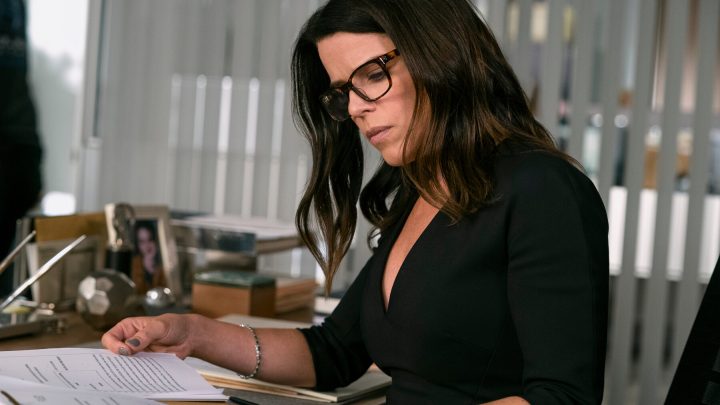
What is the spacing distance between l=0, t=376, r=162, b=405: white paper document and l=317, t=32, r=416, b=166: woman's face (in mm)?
498

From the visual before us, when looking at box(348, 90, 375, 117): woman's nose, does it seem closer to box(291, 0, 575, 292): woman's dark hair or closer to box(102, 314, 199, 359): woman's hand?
box(291, 0, 575, 292): woman's dark hair

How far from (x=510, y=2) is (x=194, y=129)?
4.65 feet

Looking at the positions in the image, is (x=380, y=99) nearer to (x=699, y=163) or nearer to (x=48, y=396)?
(x=48, y=396)

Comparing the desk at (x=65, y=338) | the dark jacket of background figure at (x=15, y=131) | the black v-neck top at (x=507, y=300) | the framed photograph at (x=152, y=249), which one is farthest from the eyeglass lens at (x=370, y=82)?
the dark jacket of background figure at (x=15, y=131)

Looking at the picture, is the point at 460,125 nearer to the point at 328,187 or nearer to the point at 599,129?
the point at 328,187

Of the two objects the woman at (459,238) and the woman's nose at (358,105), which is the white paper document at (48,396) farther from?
the woman's nose at (358,105)

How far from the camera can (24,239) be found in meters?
1.92

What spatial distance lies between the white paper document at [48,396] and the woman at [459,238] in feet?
0.60

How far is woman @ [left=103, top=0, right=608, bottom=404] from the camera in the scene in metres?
1.13

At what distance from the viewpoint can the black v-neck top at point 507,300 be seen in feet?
3.68

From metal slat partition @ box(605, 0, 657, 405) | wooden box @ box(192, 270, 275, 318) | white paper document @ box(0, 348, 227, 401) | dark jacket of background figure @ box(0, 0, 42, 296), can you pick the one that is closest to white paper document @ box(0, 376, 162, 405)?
white paper document @ box(0, 348, 227, 401)

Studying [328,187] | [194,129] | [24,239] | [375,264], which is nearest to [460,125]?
[375,264]

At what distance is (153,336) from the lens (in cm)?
138

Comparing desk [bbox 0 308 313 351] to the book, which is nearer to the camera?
the book
